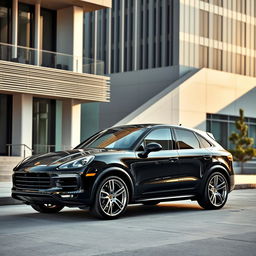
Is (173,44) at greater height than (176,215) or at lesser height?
greater

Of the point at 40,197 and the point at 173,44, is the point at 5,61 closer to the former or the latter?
the point at 40,197

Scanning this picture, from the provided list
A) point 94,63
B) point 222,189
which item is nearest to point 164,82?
point 94,63

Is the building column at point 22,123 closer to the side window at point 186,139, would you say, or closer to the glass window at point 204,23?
the side window at point 186,139

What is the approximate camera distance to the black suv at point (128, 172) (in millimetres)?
10460

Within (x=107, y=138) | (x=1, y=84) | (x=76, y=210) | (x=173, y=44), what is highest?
(x=173, y=44)

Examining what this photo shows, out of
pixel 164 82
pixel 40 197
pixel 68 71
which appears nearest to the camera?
pixel 40 197

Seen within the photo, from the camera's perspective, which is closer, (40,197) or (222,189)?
(40,197)

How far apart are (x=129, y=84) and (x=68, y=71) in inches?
865

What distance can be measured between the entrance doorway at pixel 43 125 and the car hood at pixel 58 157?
22191mm

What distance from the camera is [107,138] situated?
11.9m

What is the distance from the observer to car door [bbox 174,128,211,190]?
39.3 ft

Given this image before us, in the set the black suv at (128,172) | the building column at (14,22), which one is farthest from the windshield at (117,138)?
the building column at (14,22)

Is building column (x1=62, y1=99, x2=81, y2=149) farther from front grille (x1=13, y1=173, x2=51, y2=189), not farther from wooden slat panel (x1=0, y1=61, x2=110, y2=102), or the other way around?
front grille (x1=13, y1=173, x2=51, y2=189)

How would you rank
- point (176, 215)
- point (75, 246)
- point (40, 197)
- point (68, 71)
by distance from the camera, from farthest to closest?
point (68, 71)
point (176, 215)
point (40, 197)
point (75, 246)
